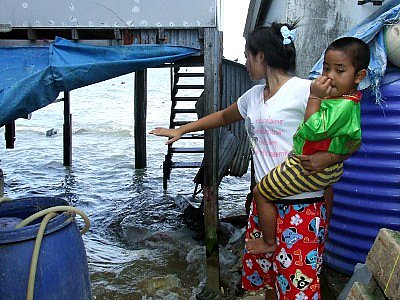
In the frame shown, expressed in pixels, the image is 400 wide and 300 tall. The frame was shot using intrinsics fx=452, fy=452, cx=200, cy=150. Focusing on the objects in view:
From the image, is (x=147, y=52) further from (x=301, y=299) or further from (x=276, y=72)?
(x=301, y=299)

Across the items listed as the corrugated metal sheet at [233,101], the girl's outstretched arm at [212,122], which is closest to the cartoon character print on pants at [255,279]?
the girl's outstretched arm at [212,122]

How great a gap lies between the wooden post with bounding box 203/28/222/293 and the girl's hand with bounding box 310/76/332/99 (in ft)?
8.33

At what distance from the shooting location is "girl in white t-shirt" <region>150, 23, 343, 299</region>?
7.63ft

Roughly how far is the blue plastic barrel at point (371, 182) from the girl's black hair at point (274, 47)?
4.11ft

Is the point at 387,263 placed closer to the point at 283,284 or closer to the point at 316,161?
the point at 316,161

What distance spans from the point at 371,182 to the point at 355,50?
1.54 metres

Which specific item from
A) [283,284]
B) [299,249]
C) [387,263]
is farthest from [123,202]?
[387,263]

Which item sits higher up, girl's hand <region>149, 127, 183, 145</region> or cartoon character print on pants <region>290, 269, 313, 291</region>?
girl's hand <region>149, 127, 183, 145</region>

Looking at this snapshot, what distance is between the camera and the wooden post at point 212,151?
4.55 metres

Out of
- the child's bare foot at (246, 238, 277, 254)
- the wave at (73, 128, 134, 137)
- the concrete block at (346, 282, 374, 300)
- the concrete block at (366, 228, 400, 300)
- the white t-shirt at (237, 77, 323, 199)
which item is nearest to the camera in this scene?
the concrete block at (366, 228, 400, 300)

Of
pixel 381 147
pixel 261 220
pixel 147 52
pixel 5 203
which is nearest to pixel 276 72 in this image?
pixel 261 220

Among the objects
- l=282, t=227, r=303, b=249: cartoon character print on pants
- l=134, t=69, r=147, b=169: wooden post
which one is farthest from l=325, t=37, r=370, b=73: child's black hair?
l=134, t=69, r=147, b=169: wooden post

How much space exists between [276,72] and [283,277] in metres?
1.09

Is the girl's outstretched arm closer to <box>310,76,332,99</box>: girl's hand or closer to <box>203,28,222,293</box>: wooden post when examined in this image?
<box>310,76,332,99</box>: girl's hand
